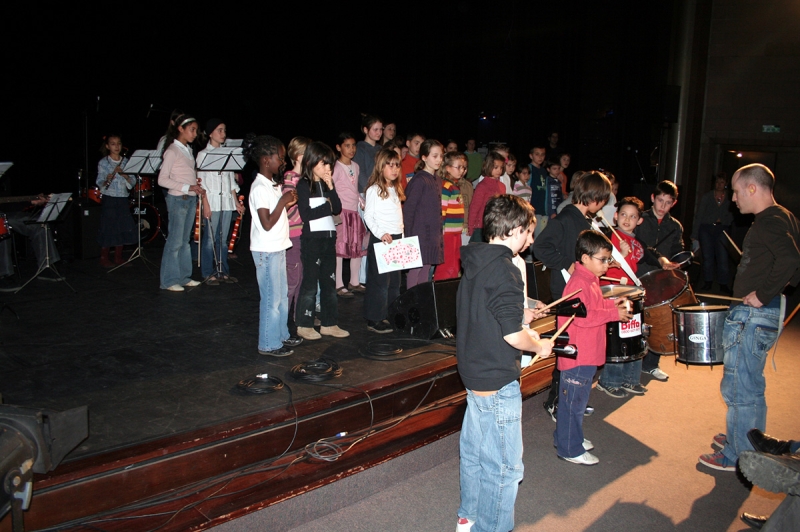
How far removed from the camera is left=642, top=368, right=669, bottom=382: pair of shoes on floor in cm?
550

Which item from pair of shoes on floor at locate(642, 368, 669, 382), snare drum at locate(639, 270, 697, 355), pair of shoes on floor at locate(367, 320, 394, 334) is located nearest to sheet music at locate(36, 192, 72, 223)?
pair of shoes on floor at locate(367, 320, 394, 334)

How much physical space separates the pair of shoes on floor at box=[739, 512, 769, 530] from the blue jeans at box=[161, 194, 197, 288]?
507 centimetres

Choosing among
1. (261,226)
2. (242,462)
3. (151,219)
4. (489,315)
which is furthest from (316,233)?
(151,219)

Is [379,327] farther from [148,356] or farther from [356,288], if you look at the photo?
[148,356]

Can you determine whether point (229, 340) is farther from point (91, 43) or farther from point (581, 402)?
point (91, 43)

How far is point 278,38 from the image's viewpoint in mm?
9695

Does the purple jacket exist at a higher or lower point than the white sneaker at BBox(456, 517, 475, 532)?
higher

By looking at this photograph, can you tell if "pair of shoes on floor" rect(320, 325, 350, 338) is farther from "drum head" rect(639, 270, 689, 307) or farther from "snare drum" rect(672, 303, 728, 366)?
"snare drum" rect(672, 303, 728, 366)

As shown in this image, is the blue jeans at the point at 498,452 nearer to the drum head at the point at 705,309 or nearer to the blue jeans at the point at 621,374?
the drum head at the point at 705,309

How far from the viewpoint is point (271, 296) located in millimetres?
4410

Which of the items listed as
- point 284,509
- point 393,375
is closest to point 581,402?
→ point 393,375

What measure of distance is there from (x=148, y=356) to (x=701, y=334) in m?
3.75

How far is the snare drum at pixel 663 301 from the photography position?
179 inches

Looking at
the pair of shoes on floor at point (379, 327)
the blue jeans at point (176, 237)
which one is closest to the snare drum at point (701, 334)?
the pair of shoes on floor at point (379, 327)
